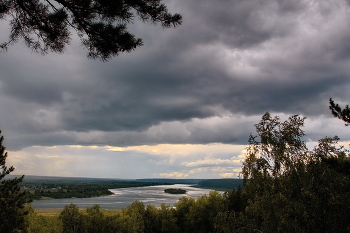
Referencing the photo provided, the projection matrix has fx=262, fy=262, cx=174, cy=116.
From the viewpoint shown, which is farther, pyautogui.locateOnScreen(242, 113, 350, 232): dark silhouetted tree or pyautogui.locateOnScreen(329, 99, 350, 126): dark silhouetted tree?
pyautogui.locateOnScreen(329, 99, 350, 126): dark silhouetted tree

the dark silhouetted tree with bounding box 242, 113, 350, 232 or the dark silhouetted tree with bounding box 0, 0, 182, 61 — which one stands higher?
the dark silhouetted tree with bounding box 0, 0, 182, 61

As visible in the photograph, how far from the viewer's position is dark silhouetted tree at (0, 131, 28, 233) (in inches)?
580

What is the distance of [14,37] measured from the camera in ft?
30.8

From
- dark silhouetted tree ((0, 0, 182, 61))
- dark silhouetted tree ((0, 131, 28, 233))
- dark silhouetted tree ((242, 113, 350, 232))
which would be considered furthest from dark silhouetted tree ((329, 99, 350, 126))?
dark silhouetted tree ((0, 131, 28, 233))

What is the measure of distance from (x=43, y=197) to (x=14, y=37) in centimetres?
15833

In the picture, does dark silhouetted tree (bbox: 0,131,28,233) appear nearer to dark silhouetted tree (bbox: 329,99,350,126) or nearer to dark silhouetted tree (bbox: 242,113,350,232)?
dark silhouetted tree (bbox: 242,113,350,232)

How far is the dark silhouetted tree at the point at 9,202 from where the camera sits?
580 inches

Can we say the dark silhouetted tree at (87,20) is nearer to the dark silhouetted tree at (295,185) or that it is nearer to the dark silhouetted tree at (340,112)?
the dark silhouetted tree at (295,185)

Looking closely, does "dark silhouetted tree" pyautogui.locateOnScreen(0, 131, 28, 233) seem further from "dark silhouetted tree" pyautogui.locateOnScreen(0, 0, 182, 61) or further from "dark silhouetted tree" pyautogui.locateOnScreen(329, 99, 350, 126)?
"dark silhouetted tree" pyautogui.locateOnScreen(329, 99, 350, 126)

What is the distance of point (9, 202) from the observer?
49.2 feet

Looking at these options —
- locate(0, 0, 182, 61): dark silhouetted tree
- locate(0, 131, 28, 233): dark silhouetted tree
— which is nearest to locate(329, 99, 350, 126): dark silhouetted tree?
locate(0, 0, 182, 61): dark silhouetted tree

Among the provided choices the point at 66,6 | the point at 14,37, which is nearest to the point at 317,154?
the point at 66,6

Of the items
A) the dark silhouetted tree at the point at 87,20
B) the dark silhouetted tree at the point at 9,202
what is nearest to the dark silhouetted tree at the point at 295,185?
the dark silhouetted tree at the point at 87,20

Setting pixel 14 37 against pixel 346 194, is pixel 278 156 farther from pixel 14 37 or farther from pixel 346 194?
pixel 14 37
